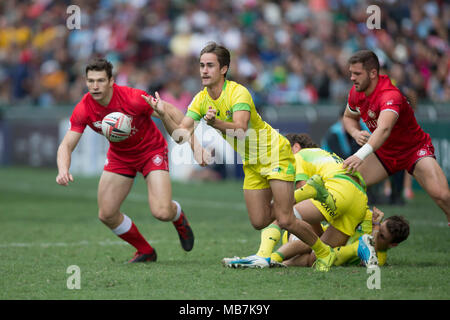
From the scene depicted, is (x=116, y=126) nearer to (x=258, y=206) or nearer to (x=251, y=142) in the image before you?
(x=251, y=142)

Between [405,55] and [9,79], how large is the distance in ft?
44.7

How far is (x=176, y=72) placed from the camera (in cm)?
2036

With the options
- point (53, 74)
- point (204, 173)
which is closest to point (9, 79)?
point (53, 74)

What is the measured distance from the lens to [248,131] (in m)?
7.49

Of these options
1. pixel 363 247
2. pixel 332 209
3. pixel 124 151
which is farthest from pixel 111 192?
pixel 363 247

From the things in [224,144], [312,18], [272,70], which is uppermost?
[312,18]

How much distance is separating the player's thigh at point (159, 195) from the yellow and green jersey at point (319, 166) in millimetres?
1407

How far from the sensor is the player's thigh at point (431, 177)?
7.82m

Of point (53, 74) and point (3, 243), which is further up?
point (53, 74)

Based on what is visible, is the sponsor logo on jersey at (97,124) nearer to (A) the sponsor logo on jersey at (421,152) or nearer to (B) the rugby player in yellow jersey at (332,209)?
(B) the rugby player in yellow jersey at (332,209)

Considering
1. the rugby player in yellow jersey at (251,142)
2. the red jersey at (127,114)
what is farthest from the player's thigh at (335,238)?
the red jersey at (127,114)

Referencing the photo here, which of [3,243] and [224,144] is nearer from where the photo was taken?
[3,243]
